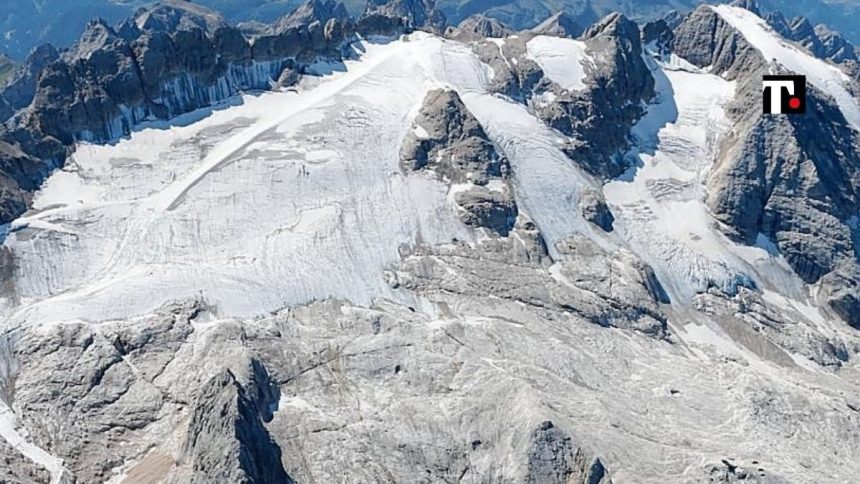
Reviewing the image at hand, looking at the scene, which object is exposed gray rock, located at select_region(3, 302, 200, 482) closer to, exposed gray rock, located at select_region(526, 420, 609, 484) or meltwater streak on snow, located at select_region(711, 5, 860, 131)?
exposed gray rock, located at select_region(526, 420, 609, 484)

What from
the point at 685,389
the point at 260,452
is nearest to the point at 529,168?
the point at 685,389

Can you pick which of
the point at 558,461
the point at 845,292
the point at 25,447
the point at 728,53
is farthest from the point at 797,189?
the point at 25,447

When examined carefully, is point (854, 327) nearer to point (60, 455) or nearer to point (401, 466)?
point (401, 466)

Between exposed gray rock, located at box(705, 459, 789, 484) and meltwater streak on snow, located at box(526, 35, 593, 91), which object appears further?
meltwater streak on snow, located at box(526, 35, 593, 91)

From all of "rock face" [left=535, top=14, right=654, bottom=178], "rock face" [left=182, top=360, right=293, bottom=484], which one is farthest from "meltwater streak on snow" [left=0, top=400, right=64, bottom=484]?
"rock face" [left=535, top=14, right=654, bottom=178]

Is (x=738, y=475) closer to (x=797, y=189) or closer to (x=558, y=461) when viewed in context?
(x=558, y=461)
